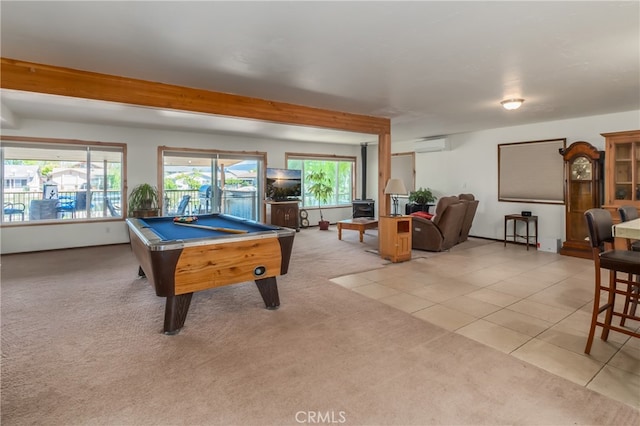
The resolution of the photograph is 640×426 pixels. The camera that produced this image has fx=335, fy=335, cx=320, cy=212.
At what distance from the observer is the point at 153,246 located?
8.20 feet

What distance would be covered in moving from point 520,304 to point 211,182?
667cm

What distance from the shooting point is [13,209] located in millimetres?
6043

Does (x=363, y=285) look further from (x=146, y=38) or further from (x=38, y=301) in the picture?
(x=38, y=301)

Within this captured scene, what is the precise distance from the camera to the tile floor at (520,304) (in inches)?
89.9

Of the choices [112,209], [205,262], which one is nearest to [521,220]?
[205,262]

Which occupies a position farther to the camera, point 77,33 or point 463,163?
point 463,163

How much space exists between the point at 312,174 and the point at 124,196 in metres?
4.78

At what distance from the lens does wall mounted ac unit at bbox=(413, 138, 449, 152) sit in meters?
7.79

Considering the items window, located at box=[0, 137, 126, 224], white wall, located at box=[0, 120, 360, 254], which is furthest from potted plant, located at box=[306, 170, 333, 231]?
window, located at box=[0, 137, 126, 224]

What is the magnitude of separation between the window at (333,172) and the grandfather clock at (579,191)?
5.66 m

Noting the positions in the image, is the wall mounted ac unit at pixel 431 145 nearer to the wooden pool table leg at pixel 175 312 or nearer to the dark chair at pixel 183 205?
the dark chair at pixel 183 205

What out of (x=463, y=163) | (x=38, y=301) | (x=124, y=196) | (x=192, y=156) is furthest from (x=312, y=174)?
(x=38, y=301)

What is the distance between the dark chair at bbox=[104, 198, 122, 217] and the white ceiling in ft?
7.98

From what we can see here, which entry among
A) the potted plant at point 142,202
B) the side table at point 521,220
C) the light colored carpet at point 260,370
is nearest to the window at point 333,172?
the potted plant at point 142,202
